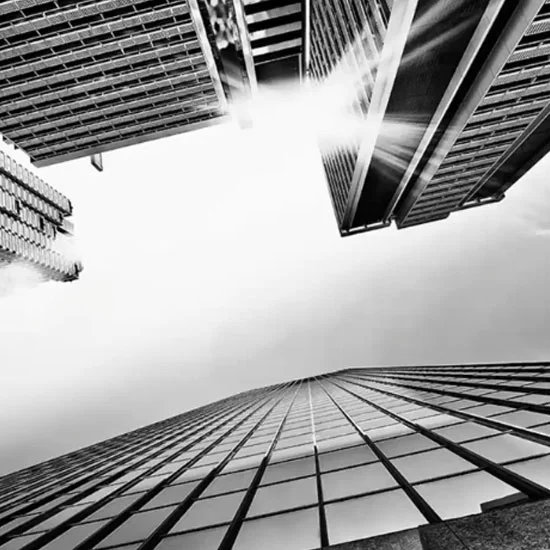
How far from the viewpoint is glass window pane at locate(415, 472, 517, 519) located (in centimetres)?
931

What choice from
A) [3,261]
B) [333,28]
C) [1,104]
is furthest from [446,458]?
[3,261]

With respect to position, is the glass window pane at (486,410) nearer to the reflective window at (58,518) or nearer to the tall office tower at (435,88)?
the reflective window at (58,518)

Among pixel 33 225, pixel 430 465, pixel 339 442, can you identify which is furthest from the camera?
pixel 33 225

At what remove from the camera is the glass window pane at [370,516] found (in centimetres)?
934

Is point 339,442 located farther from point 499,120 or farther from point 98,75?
point 98,75

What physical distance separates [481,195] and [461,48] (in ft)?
237

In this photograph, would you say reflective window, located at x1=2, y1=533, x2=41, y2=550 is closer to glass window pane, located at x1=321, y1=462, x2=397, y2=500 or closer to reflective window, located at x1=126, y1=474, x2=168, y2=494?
reflective window, located at x1=126, y1=474, x2=168, y2=494

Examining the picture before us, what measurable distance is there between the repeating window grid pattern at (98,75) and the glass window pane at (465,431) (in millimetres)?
81811

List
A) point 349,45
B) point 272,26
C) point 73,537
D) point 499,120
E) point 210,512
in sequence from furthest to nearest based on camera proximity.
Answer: point 272,26, point 499,120, point 349,45, point 73,537, point 210,512

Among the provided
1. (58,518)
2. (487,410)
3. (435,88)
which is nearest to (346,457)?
(487,410)

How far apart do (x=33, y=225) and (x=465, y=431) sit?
509ft

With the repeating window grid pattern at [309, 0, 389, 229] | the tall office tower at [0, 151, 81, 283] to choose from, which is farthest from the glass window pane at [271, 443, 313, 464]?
the tall office tower at [0, 151, 81, 283]

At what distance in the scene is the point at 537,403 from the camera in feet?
60.6

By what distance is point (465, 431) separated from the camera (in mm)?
15922
